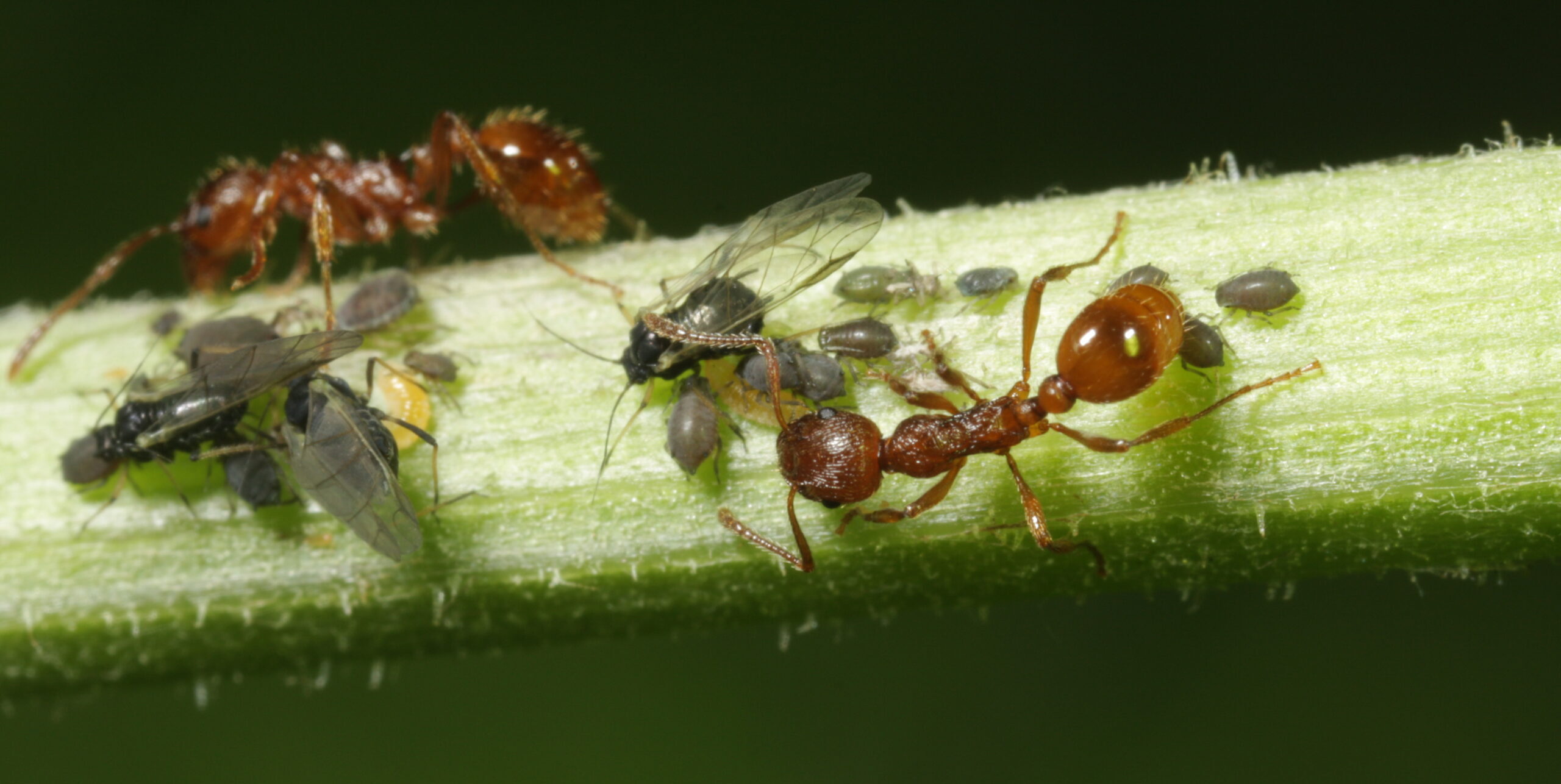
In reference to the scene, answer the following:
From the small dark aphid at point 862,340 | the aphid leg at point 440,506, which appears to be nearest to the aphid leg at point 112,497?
the aphid leg at point 440,506

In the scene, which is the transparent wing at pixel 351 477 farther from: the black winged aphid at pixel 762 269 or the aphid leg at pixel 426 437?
the black winged aphid at pixel 762 269

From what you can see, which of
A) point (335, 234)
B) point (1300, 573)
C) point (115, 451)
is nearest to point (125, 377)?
point (115, 451)

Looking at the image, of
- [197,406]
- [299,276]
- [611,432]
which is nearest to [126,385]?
[197,406]

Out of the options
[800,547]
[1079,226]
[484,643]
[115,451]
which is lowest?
[484,643]

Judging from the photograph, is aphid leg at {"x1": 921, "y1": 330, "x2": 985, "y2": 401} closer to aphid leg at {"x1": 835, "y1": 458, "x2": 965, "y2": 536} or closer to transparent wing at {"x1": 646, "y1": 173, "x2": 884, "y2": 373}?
aphid leg at {"x1": 835, "y1": 458, "x2": 965, "y2": 536}

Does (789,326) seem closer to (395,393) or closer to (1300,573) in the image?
(395,393)
